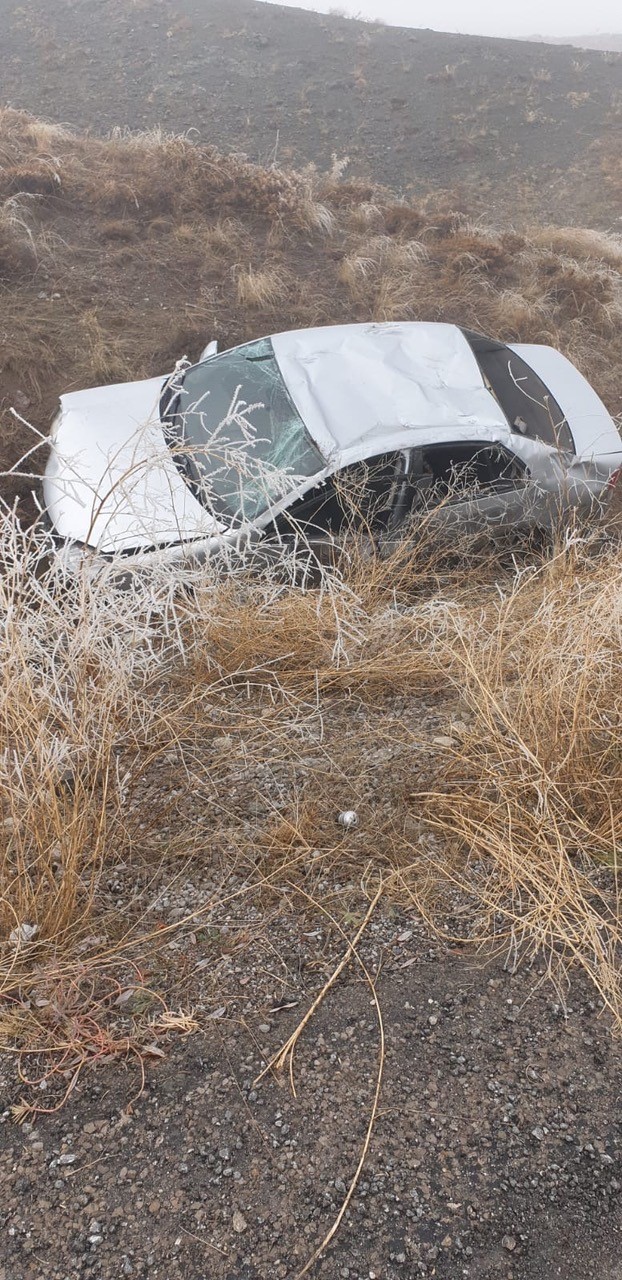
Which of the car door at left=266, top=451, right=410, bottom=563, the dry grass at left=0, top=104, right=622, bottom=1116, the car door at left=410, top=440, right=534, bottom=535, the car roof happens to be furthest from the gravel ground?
the car roof

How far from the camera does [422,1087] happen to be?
190 cm

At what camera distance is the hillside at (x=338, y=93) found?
12.9m

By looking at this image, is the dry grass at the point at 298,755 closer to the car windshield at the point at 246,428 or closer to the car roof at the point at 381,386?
the car windshield at the point at 246,428

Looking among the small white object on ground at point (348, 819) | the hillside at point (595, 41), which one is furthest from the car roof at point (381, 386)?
the hillside at point (595, 41)

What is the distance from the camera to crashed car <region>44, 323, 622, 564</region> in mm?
3961

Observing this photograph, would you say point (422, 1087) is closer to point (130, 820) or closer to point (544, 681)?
point (130, 820)

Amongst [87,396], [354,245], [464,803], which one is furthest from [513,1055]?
[354,245]

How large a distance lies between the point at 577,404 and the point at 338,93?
1318cm

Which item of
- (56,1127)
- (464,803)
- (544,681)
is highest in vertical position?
(544,681)

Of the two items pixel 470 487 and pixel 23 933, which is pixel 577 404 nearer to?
pixel 470 487

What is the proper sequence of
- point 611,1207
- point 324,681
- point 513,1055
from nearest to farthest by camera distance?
point 611,1207
point 513,1055
point 324,681

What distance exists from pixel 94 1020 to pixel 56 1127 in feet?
0.83

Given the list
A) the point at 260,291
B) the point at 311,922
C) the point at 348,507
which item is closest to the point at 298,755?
the point at 311,922

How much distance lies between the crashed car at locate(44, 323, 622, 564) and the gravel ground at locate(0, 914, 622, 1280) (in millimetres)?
2264
